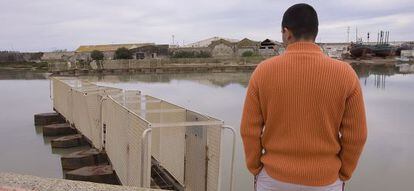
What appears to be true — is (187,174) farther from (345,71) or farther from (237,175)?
(345,71)

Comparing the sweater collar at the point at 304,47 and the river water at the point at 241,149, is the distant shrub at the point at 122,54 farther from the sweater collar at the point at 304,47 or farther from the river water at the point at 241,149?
the sweater collar at the point at 304,47

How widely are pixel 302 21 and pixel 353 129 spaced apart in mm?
631

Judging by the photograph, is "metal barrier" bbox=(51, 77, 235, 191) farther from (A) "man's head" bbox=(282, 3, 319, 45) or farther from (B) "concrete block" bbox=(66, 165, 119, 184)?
(A) "man's head" bbox=(282, 3, 319, 45)

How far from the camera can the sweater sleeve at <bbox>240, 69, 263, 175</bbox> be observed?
95.4 inches

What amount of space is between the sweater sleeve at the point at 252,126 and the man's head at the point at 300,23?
0.97 ft

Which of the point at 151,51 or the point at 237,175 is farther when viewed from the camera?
the point at 151,51

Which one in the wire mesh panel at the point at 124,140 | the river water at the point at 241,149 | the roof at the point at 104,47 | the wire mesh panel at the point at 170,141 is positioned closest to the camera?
the wire mesh panel at the point at 124,140

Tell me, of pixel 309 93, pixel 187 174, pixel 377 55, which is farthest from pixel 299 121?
pixel 377 55

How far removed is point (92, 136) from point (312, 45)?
826 cm

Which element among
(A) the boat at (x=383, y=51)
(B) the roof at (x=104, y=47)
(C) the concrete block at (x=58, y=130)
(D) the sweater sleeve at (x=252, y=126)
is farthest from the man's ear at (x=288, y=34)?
(B) the roof at (x=104, y=47)

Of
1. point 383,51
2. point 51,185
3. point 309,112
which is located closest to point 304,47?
point 309,112

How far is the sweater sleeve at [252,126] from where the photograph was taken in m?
2.42

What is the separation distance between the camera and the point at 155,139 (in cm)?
725

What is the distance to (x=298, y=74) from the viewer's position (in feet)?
7.63
